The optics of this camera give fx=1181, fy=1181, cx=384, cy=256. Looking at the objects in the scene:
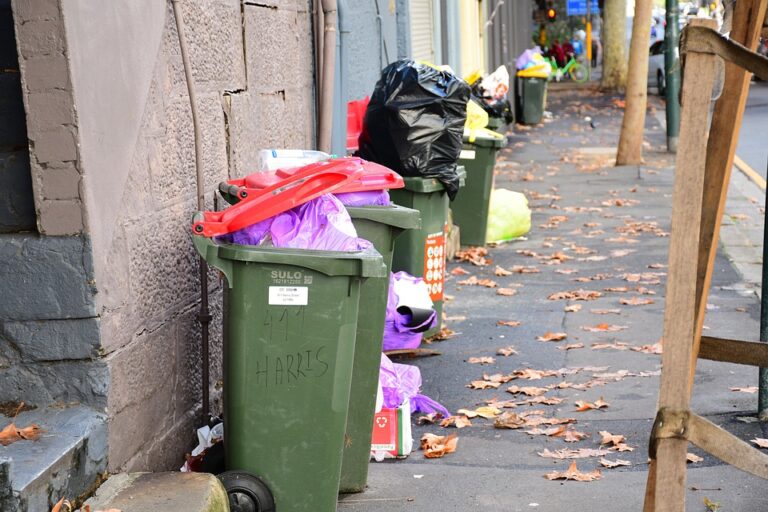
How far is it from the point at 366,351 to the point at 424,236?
2.63m

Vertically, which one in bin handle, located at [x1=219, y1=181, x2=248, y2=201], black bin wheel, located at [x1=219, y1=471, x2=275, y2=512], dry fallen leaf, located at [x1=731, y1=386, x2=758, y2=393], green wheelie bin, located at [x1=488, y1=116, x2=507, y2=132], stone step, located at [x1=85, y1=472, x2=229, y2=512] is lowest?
dry fallen leaf, located at [x1=731, y1=386, x2=758, y2=393]

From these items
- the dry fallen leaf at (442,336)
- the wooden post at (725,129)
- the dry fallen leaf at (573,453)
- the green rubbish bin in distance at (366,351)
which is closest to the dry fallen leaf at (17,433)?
the green rubbish bin in distance at (366,351)

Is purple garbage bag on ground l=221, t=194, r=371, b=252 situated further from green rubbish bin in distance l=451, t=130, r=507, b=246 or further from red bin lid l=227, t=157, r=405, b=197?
green rubbish bin in distance l=451, t=130, r=507, b=246

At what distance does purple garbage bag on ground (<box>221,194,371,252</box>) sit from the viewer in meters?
4.29

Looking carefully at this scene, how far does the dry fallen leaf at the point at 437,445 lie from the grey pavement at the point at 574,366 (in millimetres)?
50

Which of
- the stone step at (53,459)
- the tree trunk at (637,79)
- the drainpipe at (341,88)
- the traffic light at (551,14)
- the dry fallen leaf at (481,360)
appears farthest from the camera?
the traffic light at (551,14)

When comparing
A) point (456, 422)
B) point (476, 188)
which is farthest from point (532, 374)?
point (476, 188)

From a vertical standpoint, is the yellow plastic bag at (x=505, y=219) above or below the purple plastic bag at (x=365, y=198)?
below

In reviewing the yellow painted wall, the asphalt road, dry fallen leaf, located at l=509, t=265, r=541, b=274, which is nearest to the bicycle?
the asphalt road

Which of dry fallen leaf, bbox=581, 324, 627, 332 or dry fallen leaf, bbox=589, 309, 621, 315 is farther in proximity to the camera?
dry fallen leaf, bbox=589, 309, 621, 315

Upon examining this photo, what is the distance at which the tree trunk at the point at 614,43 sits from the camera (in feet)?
101

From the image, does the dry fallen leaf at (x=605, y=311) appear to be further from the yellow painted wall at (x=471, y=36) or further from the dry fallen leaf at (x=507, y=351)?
the yellow painted wall at (x=471, y=36)

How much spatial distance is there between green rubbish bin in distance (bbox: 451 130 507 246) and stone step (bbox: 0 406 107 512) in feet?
22.0

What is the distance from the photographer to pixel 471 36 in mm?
18250
